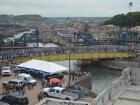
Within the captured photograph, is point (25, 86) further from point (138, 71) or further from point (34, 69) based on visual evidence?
point (138, 71)

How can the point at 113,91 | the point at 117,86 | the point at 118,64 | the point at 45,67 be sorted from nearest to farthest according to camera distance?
the point at 113,91, the point at 117,86, the point at 45,67, the point at 118,64

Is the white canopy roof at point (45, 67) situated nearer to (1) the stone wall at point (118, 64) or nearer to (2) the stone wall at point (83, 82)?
(2) the stone wall at point (83, 82)

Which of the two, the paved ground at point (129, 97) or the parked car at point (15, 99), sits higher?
the paved ground at point (129, 97)

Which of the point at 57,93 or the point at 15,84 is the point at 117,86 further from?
the point at 15,84

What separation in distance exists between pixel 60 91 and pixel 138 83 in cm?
1545

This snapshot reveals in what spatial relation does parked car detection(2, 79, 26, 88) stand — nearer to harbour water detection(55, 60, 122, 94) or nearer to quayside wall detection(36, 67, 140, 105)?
harbour water detection(55, 60, 122, 94)

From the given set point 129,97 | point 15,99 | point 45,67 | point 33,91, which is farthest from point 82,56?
point 129,97

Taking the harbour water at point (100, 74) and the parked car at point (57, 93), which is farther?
the harbour water at point (100, 74)

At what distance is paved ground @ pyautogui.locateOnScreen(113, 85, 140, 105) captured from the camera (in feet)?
66.6

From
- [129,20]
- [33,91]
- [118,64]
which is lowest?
[118,64]

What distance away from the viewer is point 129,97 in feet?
68.9

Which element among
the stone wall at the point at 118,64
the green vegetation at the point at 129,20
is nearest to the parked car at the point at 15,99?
the stone wall at the point at 118,64

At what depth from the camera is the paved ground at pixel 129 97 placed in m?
20.3

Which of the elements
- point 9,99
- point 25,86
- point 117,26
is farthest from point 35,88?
point 117,26
